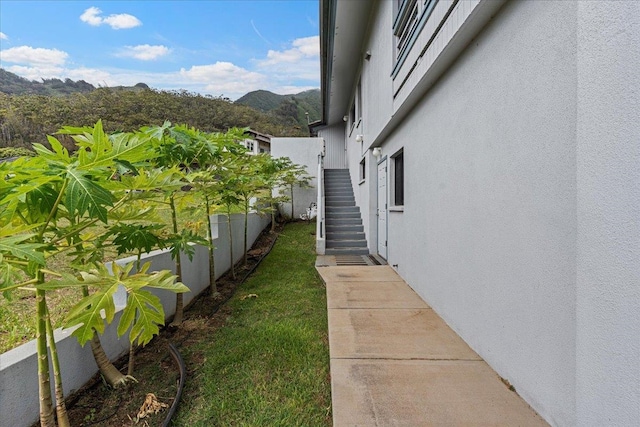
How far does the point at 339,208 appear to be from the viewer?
37.2 feet

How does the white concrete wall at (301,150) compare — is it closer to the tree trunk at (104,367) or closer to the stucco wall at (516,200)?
the stucco wall at (516,200)

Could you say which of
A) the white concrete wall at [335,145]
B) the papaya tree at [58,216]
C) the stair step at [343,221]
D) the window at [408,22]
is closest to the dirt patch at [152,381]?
the papaya tree at [58,216]

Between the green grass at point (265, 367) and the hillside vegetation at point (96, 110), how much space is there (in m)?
15.9

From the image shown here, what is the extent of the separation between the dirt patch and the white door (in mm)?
Result: 4393

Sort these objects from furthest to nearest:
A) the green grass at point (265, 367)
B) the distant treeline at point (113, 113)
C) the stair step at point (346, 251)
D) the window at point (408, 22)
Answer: the distant treeline at point (113, 113) < the stair step at point (346, 251) < the window at point (408, 22) < the green grass at point (265, 367)

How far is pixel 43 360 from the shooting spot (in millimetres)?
1806

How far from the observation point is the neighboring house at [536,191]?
146 centimetres

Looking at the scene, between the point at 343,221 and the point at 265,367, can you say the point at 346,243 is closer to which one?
the point at 343,221

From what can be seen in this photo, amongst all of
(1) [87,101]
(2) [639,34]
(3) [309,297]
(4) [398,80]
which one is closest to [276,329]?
(3) [309,297]

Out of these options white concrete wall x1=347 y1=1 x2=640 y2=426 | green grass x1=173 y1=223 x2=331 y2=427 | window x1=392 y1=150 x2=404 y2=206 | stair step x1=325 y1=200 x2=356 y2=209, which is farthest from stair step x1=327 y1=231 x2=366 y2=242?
white concrete wall x1=347 y1=1 x2=640 y2=426

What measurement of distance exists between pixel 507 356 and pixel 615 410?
47.0 inches

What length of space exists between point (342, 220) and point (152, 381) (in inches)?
324

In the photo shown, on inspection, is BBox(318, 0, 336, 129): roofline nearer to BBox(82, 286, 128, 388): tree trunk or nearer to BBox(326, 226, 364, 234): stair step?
BBox(326, 226, 364, 234): stair step

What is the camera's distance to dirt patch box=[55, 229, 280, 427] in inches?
92.9
